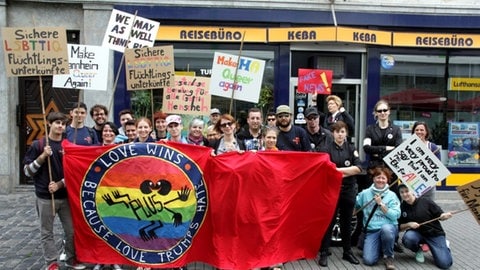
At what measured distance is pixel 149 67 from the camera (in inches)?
264

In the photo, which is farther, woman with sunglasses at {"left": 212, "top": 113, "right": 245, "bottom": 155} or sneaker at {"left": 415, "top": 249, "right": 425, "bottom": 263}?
sneaker at {"left": 415, "top": 249, "right": 425, "bottom": 263}

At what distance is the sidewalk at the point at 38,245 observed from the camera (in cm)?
616

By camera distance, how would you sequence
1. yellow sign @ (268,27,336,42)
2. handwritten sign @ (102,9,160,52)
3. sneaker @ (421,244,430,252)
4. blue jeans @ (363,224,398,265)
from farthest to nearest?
yellow sign @ (268,27,336,42) < handwritten sign @ (102,9,160,52) < sneaker @ (421,244,430,252) < blue jeans @ (363,224,398,265)

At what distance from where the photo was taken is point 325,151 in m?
6.28

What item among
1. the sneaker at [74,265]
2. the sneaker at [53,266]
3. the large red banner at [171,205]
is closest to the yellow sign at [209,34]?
the large red banner at [171,205]

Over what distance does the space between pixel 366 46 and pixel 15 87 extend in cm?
789

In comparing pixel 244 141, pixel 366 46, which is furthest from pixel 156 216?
pixel 366 46

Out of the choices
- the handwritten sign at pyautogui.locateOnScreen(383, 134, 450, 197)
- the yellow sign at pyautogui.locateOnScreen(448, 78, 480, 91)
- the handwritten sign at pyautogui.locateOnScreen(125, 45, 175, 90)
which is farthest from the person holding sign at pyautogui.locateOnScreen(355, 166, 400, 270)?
the yellow sign at pyautogui.locateOnScreen(448, 78, 480, 91)

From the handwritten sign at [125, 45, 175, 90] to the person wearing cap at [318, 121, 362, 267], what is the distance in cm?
245

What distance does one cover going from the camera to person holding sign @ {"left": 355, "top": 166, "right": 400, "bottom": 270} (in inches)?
243

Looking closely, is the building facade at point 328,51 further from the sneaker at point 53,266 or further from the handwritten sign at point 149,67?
the sneaker at point 53,266

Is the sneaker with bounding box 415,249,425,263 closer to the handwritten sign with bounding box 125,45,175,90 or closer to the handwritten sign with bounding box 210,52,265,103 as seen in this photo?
the handwritten sign with bounding box 210,52,265,103

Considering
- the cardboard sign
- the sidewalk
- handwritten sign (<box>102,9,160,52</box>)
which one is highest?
handwritten sign (<box>102,9,160,52</box>)

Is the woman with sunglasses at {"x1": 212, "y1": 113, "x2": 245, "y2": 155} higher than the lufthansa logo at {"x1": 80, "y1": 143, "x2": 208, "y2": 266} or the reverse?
higher
